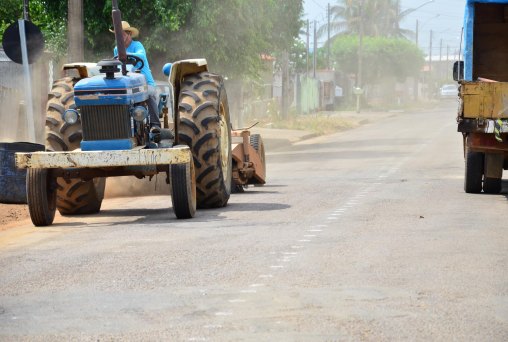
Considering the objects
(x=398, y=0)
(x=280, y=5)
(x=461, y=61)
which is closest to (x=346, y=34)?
(x=398, y=0)

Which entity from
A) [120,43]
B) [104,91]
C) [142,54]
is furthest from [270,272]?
[142,54]

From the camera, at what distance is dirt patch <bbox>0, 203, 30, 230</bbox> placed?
51.4 feet

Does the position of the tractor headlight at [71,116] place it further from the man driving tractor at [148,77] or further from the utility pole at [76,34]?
the utility pole at [76,34]

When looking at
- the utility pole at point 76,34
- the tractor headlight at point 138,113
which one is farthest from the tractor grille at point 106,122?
the utility pole at point 76,34

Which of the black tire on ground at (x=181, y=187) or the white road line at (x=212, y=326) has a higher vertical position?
the white road line at (x=212, y=326)

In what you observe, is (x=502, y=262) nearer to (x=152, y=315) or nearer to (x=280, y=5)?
(x=152, y=315)

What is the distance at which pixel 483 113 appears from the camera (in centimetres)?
1636

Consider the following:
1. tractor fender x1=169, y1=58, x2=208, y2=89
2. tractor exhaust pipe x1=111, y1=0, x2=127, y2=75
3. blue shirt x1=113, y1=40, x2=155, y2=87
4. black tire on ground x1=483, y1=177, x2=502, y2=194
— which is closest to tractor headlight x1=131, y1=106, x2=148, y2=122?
tractor exhaust pipe x1=111, y1=0, x2=127, y2=75

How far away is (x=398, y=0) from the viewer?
129 metres

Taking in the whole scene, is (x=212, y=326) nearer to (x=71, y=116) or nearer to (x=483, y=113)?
(x=71, y=116)

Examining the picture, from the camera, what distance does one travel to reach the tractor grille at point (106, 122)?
13500 mm

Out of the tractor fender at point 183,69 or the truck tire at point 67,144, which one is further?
the tractor fender at point 183,69

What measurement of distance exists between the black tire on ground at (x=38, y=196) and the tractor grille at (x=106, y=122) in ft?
2.18

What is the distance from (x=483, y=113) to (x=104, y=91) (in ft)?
18.0
